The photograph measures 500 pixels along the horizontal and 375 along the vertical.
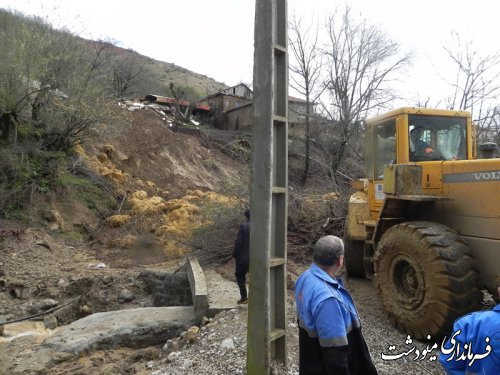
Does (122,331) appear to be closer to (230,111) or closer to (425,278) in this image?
(425,278)

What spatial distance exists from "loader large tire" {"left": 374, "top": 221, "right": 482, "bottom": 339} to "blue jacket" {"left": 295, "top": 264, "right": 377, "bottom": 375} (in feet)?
7.40

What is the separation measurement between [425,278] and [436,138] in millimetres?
2370

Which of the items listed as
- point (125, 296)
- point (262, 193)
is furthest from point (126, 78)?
point (262, 193)

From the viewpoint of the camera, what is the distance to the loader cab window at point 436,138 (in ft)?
19.6

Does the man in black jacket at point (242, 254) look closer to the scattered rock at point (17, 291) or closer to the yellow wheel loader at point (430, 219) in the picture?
the yellow wheel loader at point (430, 219)

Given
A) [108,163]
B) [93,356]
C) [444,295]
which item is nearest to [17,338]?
[93,356]

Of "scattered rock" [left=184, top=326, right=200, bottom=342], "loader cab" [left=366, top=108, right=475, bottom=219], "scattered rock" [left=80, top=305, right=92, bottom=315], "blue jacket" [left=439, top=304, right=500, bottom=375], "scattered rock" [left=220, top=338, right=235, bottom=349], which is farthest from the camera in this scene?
"scattered rock" [left=80, top=305, right=92, bottom=315]

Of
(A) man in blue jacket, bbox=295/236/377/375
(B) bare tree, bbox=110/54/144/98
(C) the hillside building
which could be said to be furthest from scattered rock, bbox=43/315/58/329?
(B) bare tree, bbox=110/54/144/98

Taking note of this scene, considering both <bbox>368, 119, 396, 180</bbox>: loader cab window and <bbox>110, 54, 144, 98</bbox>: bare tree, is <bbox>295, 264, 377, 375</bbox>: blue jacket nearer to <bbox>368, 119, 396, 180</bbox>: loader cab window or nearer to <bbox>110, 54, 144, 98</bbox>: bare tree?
<bbox>368, 119, 396, 180</bbox>: loader cab window

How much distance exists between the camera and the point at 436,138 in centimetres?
611

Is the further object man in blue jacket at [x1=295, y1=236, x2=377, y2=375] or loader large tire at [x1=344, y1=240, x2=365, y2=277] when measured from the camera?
loader large tire at [x1=344, y1=240, x2=365, y2=277]

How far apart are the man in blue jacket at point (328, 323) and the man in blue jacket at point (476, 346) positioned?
0.57 m

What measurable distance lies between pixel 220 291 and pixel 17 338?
344 centimetres

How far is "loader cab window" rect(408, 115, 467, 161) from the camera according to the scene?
598 centimetres
